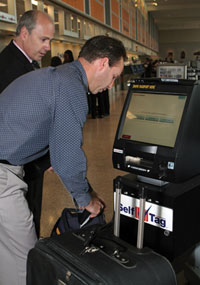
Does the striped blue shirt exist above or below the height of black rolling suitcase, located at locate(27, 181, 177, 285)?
above

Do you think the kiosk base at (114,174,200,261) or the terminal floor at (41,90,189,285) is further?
the terminal floor at (41,90,189,285)

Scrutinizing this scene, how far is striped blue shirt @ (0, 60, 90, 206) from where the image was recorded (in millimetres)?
1470

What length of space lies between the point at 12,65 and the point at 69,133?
924mm

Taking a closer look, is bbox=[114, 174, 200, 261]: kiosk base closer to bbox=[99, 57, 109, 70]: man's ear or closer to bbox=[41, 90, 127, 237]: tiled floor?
bbox=[99, 57, 109, 70]: man's ear

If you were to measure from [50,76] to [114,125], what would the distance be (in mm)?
6432

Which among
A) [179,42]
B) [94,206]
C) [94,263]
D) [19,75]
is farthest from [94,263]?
[179,42]

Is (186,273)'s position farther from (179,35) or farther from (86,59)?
(179,35)

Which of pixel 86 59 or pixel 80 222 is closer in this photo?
pixel 86 59

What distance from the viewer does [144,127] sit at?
1591 millimetres

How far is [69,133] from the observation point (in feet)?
4.83

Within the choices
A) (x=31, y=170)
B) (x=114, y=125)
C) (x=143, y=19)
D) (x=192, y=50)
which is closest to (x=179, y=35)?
(x=192, y=50)

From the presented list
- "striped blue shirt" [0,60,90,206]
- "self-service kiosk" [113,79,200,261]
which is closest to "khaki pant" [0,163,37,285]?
"striped blue shirt" [0,60,90,206]

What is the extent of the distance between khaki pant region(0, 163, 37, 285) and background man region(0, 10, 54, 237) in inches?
9.7

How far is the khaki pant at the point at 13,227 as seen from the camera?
5.60 ft
